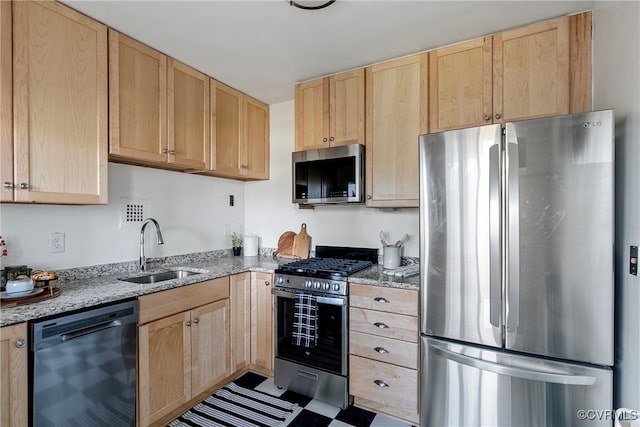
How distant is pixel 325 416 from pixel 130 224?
1879mm

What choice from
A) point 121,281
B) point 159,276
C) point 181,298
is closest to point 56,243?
point 121,281

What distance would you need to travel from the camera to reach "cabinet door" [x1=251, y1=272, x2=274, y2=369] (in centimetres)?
239

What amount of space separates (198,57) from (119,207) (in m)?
1.19

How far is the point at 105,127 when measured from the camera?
179 centimetres

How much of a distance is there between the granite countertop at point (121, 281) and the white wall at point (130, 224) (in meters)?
0.08

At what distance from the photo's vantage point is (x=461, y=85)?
2.02 metres

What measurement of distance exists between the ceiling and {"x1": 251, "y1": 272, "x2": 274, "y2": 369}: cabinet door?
1.62 m

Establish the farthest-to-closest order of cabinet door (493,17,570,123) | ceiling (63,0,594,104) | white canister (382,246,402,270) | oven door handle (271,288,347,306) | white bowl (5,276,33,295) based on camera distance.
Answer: white canister (382,246,402,270) → oven door handle (271,288,347,306) → cabinet door (493,17,570,123) → ceiling (63,0,594,104) → white bowl (5,276,33,295)

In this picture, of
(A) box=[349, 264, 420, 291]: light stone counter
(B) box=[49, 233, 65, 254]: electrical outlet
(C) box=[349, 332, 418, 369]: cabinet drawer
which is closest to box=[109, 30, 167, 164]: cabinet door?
(B) box=[49, 233, 65, 254]: electrical outlet

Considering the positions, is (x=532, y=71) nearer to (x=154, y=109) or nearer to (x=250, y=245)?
(x=154, y=109)

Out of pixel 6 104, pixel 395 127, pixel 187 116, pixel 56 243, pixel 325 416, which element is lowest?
pixel 325 416

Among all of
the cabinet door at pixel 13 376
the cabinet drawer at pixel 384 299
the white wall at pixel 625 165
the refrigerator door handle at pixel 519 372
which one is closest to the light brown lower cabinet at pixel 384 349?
the cabinet drawer at pixel 384 299

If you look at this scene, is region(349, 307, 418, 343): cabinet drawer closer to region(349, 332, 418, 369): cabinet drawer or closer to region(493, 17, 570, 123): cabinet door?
region(349, 332, 418, 369): cabinet drawer

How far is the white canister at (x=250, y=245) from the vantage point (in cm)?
302
